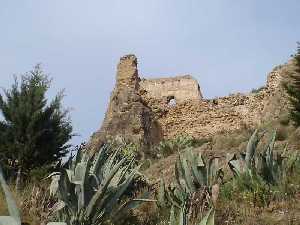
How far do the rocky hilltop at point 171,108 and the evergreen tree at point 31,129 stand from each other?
9625 mm

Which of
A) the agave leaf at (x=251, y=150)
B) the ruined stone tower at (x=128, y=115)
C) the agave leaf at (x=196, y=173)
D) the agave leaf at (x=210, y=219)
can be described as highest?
the ruined stone tower at (x=128, y=115)

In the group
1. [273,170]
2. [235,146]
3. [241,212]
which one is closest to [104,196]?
[241,212]

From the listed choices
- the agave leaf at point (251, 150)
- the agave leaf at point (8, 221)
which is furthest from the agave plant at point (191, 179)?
the agave leaf at point (8, 221)

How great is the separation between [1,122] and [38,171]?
129cm

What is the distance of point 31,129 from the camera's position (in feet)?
27.5

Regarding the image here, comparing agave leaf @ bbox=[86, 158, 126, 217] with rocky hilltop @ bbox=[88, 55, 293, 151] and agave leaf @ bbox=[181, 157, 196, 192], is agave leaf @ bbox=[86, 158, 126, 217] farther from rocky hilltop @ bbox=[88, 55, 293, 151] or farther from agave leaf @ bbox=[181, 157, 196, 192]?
rocky hilltop @ bbox=[88, 55, 293, 151]

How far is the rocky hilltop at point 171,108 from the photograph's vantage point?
64.5 feet

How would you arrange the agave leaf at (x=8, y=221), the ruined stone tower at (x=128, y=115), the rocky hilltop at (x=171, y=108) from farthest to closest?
1. the rocky hilltop at (x=171, y=108)
2. the ruined stone tower at (x=128, y=115)
3. the agave leaf at (x=8, y=221)

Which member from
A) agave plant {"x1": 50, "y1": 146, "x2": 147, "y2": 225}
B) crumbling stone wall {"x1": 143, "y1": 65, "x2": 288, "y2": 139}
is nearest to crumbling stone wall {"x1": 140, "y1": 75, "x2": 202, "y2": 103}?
crumbling stone wall {"x1": 143, "y1": 65, "x2": 288, "y2": 139}

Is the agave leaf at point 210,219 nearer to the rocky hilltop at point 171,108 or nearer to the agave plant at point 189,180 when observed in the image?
the agave plant at point 189,180

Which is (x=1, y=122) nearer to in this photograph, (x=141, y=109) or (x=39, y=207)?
(x=39, y=207)

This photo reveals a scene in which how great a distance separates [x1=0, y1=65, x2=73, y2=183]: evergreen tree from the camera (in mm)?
8211

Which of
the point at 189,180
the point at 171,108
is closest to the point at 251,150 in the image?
the point at 189,180

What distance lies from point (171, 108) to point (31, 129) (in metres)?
14.5
